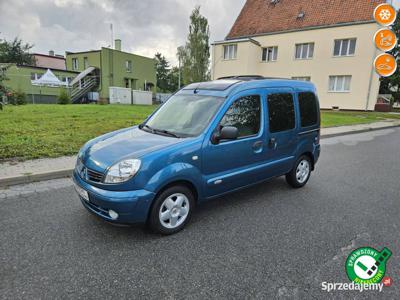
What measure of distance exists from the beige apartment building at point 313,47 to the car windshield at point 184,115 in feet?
78.4

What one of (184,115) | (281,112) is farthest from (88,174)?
(281,112)

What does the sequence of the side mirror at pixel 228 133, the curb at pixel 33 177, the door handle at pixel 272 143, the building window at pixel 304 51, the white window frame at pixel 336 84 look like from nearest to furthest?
the side mirror at pixel 228 133 → the door handle at pixel 272 143 → the curb at pixel 33 177 → the white window frame at pixel 336 84 → the building window at pixel 304 51

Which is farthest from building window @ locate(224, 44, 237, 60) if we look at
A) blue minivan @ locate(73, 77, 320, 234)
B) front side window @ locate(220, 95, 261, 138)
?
front side window @ locate(220, 95, 261, 138)

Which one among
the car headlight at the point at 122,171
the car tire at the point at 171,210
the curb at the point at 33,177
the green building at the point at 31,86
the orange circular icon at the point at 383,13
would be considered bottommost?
the curb at the point at 33,177

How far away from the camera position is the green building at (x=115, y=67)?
32531 mm

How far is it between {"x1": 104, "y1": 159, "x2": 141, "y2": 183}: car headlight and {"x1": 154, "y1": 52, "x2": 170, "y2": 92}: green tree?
212 ft

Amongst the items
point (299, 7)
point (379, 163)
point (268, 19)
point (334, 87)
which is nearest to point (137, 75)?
point (268, 19)

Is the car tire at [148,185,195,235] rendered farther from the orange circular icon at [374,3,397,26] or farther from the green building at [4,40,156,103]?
the green building at [4,40,156,103]

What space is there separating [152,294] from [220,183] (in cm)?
171

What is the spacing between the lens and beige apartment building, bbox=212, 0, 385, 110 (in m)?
22.5

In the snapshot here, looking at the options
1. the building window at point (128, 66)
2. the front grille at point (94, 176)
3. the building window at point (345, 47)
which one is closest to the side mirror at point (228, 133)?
the front grille at point (94, 176)

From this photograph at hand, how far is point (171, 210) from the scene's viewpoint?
3.20 meters

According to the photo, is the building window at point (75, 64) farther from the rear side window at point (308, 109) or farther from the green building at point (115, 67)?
the rear side window at point (308, 109)

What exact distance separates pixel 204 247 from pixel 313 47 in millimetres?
26748
